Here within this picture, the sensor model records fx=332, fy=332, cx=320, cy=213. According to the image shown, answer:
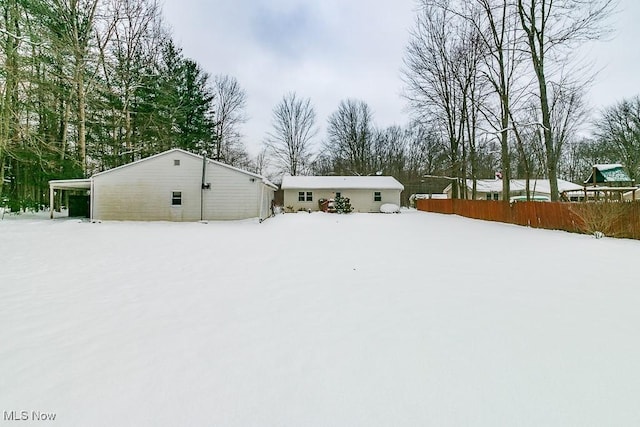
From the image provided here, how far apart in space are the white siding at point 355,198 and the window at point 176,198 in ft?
44.1

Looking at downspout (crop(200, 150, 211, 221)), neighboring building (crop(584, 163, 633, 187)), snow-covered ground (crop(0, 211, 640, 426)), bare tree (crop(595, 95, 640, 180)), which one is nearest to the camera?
snow-covered ground (crop(0, 211, 640, 426))

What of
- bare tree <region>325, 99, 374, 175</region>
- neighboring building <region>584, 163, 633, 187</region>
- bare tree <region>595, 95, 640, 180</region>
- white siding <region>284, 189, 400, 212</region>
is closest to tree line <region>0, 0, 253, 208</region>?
white siding <region>284, 189, 400, 212</region>

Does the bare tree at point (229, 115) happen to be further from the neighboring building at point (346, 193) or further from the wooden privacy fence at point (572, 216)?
the wooden privacy fence at point (572, 216)

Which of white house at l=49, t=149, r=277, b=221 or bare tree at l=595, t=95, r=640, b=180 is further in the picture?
bare tree at l=595, t=95, r=640, b=180

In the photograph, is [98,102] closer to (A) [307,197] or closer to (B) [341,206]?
(B) [341,206]

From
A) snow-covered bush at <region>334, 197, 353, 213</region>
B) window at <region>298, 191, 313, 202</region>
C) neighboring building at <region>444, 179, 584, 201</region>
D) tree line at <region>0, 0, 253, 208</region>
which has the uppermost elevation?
tree line at <region>0, 0, 253, 208</region>

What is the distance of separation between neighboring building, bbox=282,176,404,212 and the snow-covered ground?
2408cm

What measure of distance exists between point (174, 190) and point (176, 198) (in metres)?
0.45

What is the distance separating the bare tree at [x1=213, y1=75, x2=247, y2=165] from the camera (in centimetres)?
3372

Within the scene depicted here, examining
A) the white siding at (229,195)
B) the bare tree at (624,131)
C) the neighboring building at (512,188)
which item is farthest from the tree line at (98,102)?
the bare tree at (624,131)

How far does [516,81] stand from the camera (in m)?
18.9

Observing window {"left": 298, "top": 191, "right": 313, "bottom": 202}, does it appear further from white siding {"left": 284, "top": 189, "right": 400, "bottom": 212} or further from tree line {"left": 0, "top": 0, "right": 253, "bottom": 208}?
tree line {"left": 0, "top": 0, "right": 253, "bottom": 208}

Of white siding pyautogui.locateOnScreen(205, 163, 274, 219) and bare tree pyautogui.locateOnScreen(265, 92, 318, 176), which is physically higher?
bare tree pyautogui.locateOnScreen(265, 92, 318, 176)

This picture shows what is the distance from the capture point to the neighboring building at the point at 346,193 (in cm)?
3052
